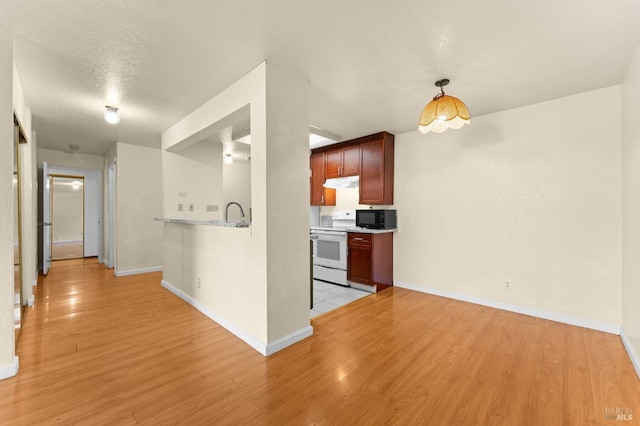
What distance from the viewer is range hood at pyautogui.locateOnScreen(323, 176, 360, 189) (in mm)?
4789

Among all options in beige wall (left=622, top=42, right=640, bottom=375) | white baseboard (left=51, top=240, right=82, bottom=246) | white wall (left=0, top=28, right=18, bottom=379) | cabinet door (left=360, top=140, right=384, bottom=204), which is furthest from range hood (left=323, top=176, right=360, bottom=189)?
white baseboard (left=51, top=240, right=82, bottom=246)

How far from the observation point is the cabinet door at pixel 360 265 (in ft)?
13.2

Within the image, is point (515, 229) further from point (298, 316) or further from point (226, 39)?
point (226, 39)

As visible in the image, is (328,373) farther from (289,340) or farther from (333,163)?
(333,163)

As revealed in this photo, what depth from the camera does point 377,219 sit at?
425 centimetres

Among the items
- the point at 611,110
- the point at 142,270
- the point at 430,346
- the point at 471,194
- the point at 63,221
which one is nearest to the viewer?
the point at 430,346

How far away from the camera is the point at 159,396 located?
174 cm

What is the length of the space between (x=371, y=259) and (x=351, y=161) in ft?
5.75

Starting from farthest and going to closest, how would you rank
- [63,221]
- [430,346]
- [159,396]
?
[63,221], [430,346], [159,396]

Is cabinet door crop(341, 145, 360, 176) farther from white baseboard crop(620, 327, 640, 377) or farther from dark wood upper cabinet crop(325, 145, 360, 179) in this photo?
white baseboard crop(620, 327, 640, 377)

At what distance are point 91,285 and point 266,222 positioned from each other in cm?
397

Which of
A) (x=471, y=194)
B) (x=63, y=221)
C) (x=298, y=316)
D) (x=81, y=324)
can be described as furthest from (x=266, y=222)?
(x=63, y=221)

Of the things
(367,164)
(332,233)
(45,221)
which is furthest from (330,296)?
(45,221)

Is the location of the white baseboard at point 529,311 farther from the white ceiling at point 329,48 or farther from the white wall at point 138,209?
the white wall at point 138,209
